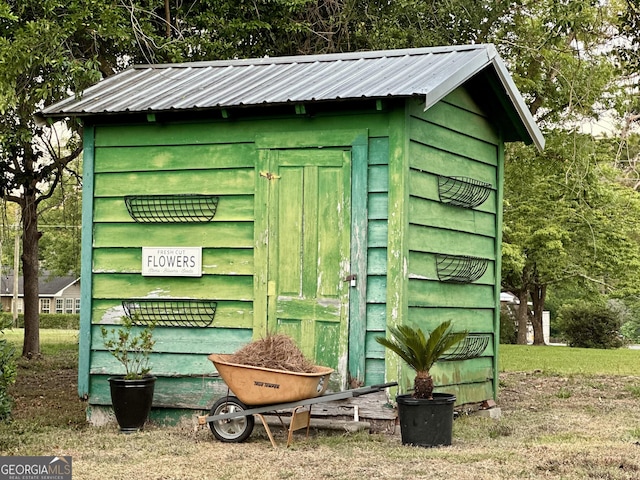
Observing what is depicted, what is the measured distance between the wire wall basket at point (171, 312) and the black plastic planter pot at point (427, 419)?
231 cm

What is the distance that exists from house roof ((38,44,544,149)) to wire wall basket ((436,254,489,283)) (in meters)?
1.53

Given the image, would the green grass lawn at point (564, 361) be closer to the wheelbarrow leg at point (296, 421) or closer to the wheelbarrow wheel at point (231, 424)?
the wheelbarrow wheel at point (231, 424)

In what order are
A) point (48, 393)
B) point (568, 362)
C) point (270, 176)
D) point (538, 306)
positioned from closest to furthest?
point (270, 176), point (48, 393), point (568, 362), point (538, 306)

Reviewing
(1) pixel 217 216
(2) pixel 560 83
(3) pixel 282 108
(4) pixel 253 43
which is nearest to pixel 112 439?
(1) pixel 217 216

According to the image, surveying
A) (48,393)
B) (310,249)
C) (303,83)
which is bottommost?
(48,393)

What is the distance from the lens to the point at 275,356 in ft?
24.2

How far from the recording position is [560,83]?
60.6 ft

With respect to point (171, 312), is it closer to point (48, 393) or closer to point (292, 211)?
point (292, 211)

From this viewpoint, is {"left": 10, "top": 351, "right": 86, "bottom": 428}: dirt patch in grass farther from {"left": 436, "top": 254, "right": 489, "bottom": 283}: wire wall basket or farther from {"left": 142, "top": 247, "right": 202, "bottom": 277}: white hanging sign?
{"left": 436, "top": 254, "right": 489, "bottom": 283}: wire wall basket

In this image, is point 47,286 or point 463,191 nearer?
point 463,191

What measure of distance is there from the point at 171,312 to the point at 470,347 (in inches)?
118

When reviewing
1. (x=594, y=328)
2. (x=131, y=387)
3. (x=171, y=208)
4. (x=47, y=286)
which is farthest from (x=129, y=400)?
(x=47, y=286)

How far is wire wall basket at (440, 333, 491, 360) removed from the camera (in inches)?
356

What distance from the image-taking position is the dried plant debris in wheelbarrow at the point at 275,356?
7344mm
